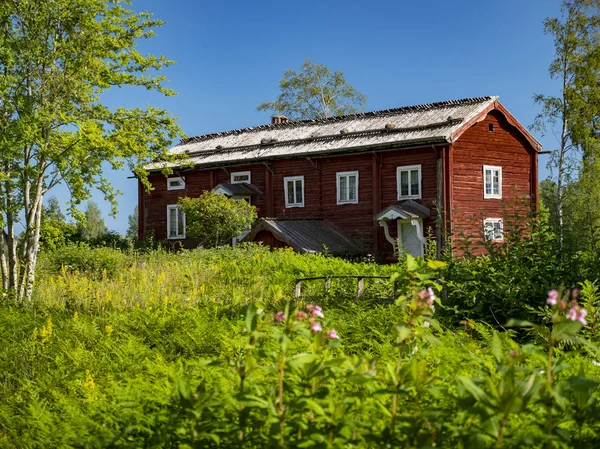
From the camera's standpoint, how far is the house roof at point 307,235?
26.4 meters

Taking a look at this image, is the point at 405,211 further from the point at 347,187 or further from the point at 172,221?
the point at 172,221

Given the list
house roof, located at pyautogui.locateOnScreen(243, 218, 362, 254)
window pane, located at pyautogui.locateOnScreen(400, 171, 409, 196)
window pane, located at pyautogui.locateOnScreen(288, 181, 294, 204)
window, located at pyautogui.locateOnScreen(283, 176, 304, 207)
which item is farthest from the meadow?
window pane, located at pyautogui.locateOnScreen(288, 181, 294, 204)

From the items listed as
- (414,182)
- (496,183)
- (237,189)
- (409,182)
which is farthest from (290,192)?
(496,183)

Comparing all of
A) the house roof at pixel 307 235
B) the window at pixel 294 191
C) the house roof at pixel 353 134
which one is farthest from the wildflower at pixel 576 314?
the window at pixel 294 191

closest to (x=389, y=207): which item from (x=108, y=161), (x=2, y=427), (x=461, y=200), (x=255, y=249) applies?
(x=461, y=200)

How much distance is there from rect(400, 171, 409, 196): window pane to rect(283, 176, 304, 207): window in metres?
Answer: 4.77

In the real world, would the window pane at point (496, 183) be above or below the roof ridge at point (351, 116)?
below

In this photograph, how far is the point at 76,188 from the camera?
15.2 m

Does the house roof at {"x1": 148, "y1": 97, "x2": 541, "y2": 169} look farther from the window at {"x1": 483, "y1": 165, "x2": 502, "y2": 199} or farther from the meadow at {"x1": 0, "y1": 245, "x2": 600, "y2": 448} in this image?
the meadow at {"x1": 0, "y1": 245, "x2": 600, "y2": 448}

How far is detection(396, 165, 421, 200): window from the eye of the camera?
28391mm

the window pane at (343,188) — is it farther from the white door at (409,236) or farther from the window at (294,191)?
the white door at (409,236)

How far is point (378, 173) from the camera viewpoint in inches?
1151

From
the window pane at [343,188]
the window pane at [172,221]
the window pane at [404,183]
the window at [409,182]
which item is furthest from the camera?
the window pane at [172,221]

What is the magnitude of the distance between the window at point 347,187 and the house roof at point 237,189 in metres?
4.23
